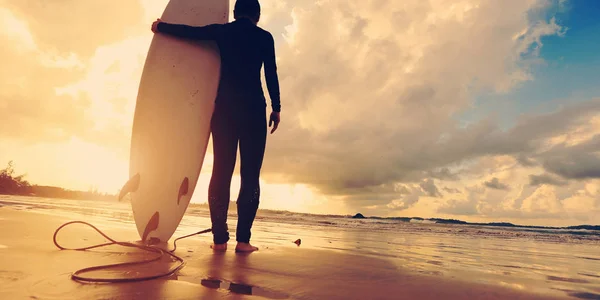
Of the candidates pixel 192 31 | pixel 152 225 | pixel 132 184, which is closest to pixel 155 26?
pixel 192 31

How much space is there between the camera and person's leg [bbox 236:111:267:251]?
2.94 metres

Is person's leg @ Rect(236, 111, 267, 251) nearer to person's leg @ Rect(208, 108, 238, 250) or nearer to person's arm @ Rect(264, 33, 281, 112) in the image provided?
person's leg @ Rect(208, 108, 238, 250)

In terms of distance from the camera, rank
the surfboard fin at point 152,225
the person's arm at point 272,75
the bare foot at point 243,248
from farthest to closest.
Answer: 1. the person's arm at point 272,75
2. the surfboard fin at point 152,225
3. the bare foot at point 243,248

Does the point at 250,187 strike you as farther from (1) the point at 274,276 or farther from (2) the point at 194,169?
(1) the point at 274,276

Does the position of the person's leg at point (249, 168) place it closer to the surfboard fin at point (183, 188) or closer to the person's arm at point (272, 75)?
the person's arm at point (272, 75)

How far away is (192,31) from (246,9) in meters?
0.48

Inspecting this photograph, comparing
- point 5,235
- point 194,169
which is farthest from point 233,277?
point 5,235

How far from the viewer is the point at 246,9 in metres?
3.11

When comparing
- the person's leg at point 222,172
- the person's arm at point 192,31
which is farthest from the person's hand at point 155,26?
the person's leg at point 222,172

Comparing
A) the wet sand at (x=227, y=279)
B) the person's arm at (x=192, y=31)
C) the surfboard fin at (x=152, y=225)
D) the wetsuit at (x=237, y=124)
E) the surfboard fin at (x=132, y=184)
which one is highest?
the person's arm at (x=192, y=31)

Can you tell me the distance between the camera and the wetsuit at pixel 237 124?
116 inches

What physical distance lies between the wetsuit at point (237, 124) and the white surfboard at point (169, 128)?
0.71 feet

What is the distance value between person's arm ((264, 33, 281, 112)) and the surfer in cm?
11

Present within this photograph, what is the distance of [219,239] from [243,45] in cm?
157
